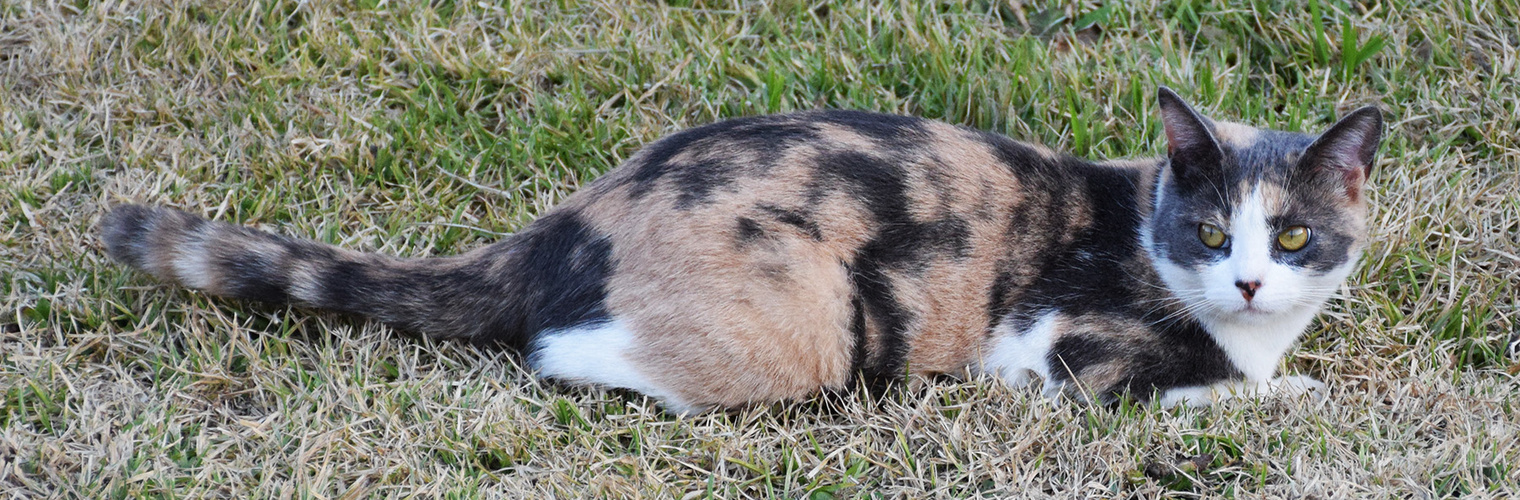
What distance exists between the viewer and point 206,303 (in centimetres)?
347

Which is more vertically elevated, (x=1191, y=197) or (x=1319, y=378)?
(x=1191, y=197)

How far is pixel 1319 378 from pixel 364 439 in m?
2.56

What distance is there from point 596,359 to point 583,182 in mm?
1023

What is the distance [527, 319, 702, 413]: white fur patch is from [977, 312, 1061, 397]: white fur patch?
0.79 meters

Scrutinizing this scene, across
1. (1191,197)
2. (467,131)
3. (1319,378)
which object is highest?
(1191,197)

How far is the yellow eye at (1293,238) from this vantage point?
303 cm

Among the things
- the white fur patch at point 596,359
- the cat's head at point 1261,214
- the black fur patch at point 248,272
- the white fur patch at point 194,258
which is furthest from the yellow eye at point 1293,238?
the white fur patch at point 194,258

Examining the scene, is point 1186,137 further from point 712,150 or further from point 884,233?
point 712,150

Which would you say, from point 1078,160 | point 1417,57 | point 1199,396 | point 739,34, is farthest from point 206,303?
point 1417,57

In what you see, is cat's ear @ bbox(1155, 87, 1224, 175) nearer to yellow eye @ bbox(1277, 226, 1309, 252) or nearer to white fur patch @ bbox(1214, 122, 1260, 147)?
white fur patch @ bbox(1214, 122, 1260, 147)

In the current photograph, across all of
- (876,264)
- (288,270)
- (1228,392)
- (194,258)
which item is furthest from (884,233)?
(194,258)

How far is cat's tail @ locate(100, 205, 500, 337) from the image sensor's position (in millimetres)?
3297

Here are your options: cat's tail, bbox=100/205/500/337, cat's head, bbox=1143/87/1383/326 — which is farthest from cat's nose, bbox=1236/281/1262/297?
cat's tail, bbox=100/205/500/337

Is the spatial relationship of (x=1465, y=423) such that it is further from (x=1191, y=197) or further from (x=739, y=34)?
(x=739, y=34)
